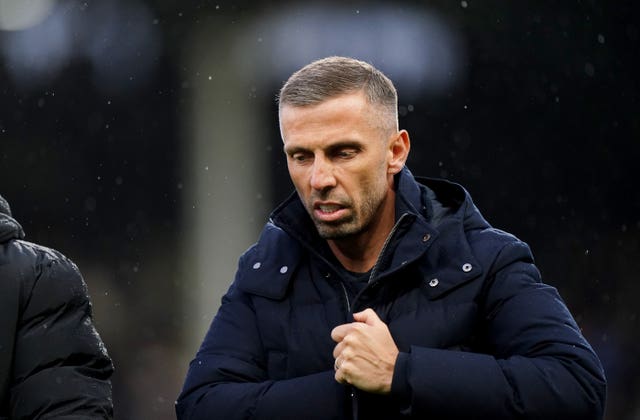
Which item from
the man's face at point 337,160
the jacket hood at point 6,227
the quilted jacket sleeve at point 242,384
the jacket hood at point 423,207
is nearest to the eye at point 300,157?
the man's face at point 337,160

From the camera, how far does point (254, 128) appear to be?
8.66 m


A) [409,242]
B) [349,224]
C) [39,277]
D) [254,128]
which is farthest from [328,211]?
[254,128]

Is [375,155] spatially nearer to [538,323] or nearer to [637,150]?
[538,323]

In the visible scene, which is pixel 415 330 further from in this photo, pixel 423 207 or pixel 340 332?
pixel 423 207

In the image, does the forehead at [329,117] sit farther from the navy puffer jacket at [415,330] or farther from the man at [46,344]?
the man at [46,344]

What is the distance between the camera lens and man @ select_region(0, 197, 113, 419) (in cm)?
259

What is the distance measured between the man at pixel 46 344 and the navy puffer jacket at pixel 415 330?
0.20m

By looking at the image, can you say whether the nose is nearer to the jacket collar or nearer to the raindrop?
the jacket collar

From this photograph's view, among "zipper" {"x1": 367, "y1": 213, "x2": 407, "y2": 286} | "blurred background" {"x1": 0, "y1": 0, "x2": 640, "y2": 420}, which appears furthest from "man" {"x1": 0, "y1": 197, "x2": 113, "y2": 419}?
"blurred background" {"x1": 0, "y1": 0, "x2": 640, "y2": 420}

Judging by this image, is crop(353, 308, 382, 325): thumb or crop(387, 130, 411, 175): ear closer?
crop(353, 308, 382, 325): thumb

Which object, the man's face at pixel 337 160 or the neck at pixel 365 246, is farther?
the neck at pixel 365 246

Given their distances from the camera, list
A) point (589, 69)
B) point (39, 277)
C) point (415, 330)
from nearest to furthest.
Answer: point (415, 330) < point (39, 277) < point (589, 69)

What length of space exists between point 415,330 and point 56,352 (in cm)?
69

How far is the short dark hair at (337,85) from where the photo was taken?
2.62m
